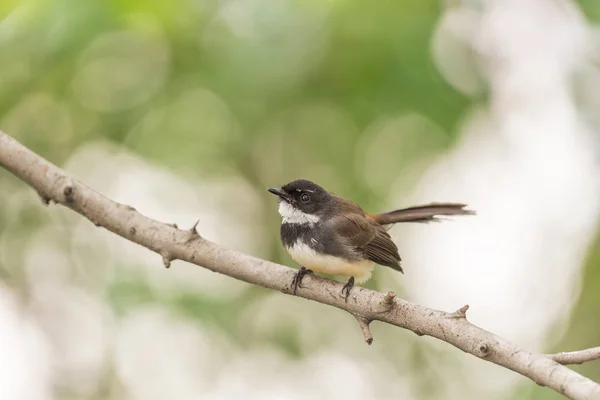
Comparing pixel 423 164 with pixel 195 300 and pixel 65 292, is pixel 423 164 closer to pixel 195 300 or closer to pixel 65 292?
pixel 195 300

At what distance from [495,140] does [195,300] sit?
101 inches

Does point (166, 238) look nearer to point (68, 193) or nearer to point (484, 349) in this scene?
point (68, 193)

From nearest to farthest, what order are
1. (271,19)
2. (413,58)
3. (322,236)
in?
(322,236) → (271,19) → (413,58)

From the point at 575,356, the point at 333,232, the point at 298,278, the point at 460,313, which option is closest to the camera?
the point at 575,356

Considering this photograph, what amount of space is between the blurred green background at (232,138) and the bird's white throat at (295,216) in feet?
3.58

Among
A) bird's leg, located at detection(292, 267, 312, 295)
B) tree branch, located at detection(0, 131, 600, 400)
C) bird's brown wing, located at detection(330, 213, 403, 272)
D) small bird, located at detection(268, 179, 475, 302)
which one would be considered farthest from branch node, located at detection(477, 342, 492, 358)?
bird's brown wing, located at detection(330, 213, 403, 272)

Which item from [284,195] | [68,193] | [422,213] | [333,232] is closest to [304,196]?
[284,195]

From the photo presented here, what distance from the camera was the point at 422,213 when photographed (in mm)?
3820

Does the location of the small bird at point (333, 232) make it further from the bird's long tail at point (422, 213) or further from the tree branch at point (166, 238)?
the tree branch at point (166, 238)

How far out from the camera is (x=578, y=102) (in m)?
5.00

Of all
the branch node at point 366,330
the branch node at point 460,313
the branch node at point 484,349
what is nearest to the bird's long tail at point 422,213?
the branch node at point 366,330

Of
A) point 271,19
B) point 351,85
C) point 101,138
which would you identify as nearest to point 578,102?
point 351,85

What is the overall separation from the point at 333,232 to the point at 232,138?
2.02 meters

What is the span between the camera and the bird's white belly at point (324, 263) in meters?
3.29
